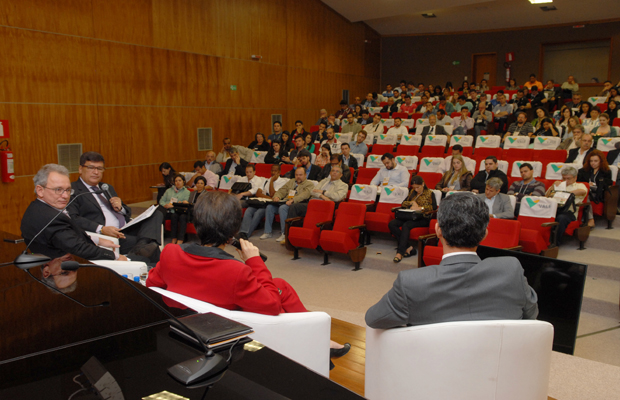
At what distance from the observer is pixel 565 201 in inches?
209

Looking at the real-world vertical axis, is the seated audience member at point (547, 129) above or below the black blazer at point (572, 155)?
above

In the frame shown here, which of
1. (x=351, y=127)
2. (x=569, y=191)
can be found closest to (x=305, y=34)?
(x=351, y=127)

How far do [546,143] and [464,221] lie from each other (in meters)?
6.99

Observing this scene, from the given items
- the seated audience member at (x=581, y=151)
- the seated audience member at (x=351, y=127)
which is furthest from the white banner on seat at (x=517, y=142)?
the seated audience member at (x=351, y=127)

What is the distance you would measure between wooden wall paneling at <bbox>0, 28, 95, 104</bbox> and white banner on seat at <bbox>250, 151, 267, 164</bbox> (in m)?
3.02

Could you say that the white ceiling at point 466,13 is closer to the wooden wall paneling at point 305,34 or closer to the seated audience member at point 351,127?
the wooden wall paneling at point 305,34

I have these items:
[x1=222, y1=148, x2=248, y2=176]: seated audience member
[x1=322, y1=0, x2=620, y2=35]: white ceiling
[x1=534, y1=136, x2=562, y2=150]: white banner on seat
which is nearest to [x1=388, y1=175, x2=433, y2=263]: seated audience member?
[x1=534, y1=136, x2=562, y2=150]: white banner on seat

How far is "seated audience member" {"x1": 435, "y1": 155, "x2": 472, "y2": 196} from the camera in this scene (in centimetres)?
637

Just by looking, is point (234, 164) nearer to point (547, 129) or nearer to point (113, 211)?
point (113, 211)

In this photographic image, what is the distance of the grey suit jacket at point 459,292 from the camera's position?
161 cm

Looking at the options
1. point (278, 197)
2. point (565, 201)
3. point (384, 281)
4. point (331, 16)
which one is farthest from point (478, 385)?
point (331, 16)

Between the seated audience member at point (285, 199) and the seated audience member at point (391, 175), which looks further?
the seated audience member at point (391, 175)

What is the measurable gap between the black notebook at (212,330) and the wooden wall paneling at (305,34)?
11.4m

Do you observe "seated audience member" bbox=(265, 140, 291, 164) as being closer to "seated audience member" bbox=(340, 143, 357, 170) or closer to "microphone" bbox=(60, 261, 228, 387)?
"seated audience member" bbox=(340, 143, 357, 170)
